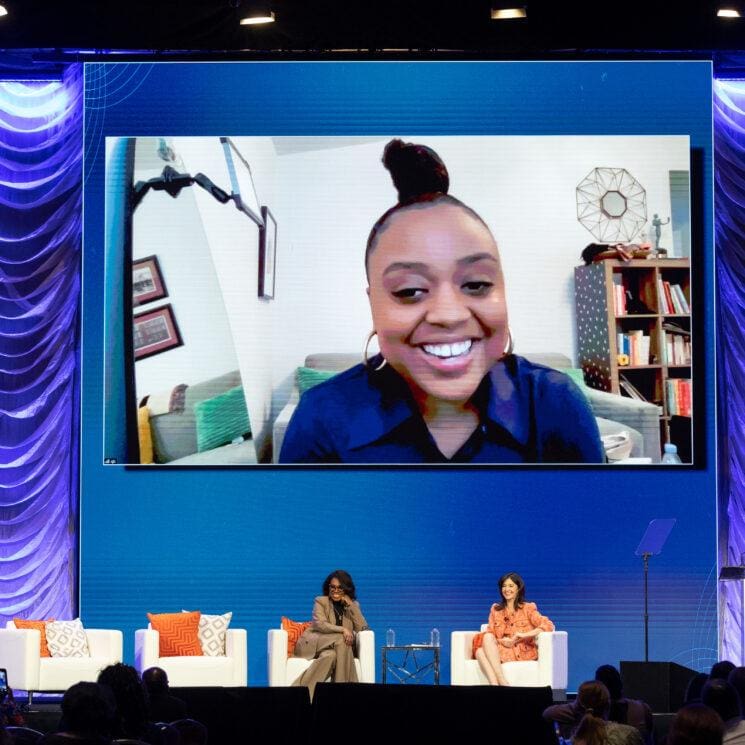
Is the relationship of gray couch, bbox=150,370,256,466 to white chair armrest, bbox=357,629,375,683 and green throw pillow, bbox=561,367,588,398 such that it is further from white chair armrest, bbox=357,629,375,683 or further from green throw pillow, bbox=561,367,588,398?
green throw pillow, bbox=561,367,588,398

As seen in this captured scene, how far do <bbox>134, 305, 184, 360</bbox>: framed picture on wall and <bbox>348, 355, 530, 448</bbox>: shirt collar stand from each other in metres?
1.23

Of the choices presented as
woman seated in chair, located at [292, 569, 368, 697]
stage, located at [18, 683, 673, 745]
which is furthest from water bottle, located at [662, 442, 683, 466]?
stage, located at [18, 683, 673, 745]

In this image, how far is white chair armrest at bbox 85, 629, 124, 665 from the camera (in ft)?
27.6

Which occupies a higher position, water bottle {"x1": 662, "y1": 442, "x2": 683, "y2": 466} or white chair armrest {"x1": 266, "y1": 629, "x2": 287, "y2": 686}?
water bottle {"x1": 662, "y1": 442, "x2": 683, "y2": 466}

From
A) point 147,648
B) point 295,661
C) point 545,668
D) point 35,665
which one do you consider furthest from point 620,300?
point 35,665

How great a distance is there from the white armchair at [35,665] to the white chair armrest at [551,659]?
2.48 m

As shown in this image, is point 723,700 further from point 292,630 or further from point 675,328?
point 675,328

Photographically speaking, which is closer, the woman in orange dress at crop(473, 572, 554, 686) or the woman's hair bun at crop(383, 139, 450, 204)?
the woman in orange dress at crop(473, 572, 554, 686)

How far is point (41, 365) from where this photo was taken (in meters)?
9.07

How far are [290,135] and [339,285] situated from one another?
1.01m
